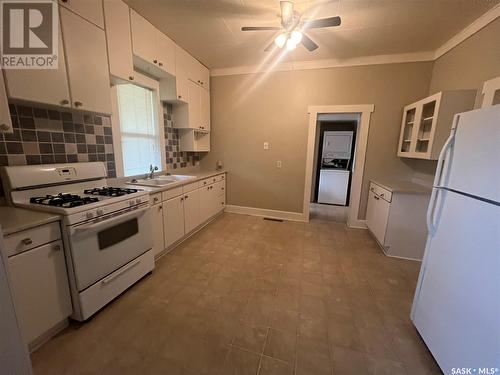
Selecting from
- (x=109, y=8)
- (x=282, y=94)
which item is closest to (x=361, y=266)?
(x=282, y=94)

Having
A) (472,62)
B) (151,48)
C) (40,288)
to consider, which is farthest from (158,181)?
(472,62)

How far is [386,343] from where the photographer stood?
145 cm

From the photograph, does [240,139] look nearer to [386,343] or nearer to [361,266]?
[361,266]

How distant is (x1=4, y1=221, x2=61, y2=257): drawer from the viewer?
3.76 feet

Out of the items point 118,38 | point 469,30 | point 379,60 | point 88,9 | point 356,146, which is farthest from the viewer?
A: point 356,146

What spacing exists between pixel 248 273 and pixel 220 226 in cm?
138

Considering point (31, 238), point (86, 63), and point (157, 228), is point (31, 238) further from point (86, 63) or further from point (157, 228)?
point (86, 63)

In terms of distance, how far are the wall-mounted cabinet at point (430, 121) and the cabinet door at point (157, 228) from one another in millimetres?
3124

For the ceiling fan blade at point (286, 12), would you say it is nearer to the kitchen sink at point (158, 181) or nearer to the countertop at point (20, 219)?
the kitchen sink at point (158, 181)

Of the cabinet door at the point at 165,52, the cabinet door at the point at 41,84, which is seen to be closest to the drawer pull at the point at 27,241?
the cabinet door at the point at 41,84

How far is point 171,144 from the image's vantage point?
329cm

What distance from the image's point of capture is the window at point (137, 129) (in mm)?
2482

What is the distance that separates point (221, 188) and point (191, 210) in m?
1.07

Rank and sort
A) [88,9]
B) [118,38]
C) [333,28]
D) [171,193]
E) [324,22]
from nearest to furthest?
[88,9] < [324,22] < [118,38] < [333,28] < [171,193]
